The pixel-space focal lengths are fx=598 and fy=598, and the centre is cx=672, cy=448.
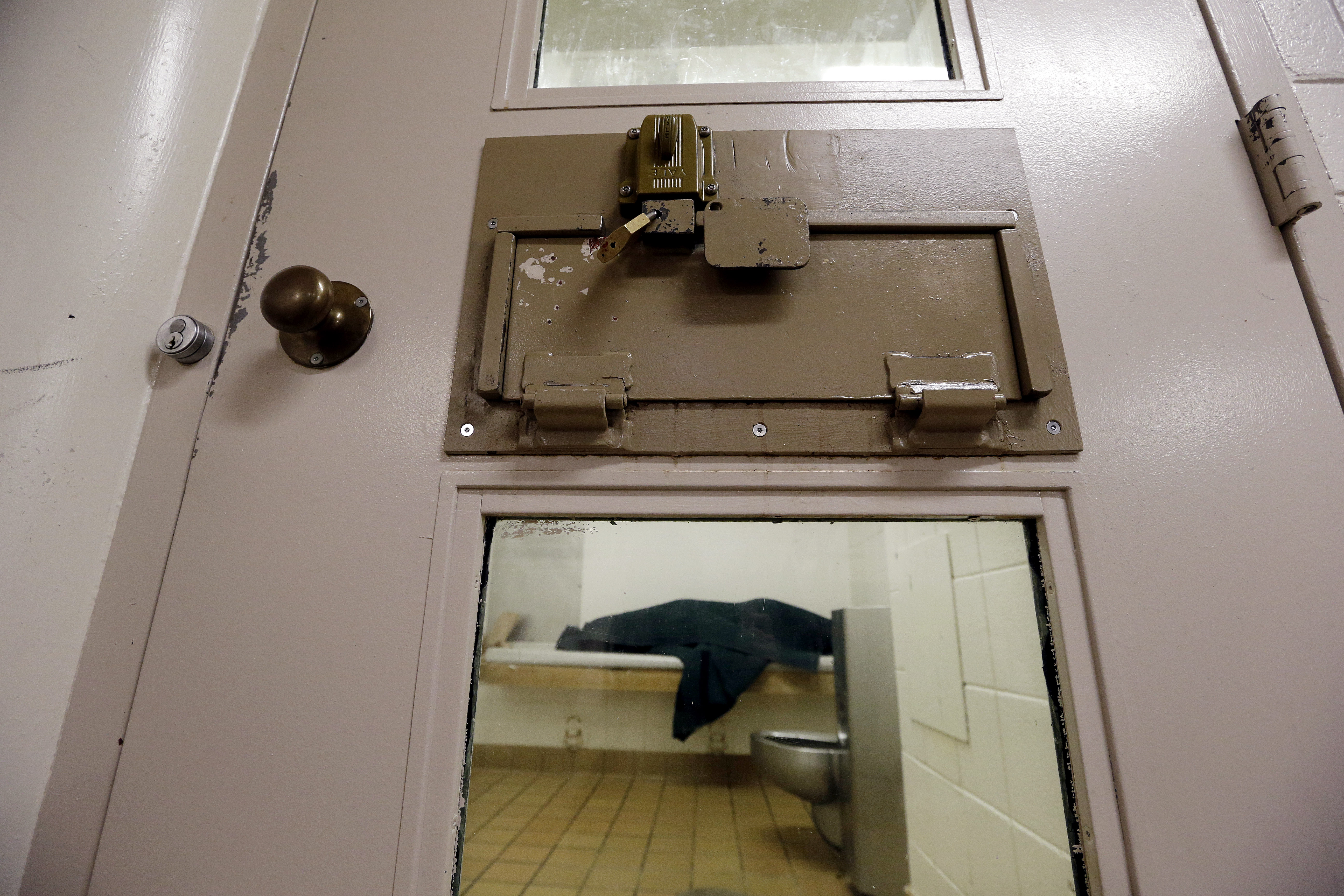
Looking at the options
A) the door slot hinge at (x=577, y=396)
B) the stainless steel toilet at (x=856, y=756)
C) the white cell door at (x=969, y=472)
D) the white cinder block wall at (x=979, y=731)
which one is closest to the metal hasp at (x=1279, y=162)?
the white cell door at (x=969, y=472)

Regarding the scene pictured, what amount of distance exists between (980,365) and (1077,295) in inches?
7.3

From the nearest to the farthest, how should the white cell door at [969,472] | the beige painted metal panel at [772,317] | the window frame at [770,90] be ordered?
the white cell door at [969,472], the beige painted metal panel at [772,317], the window frame at [770,90]

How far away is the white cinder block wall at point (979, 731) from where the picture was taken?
64 centimetres

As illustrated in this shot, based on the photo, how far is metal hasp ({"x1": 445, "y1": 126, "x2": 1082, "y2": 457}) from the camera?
70 centimetres

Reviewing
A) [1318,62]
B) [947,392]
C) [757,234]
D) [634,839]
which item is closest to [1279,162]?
[1318,62]

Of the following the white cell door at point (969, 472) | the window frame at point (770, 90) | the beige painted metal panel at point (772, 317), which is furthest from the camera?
the window frame at point (770, 90)

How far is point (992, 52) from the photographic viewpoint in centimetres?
88

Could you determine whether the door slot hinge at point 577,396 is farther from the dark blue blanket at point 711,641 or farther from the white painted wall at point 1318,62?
the white painted wall at point 1318,62

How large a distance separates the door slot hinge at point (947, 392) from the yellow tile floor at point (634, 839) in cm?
45

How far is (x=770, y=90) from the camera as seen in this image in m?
0.86

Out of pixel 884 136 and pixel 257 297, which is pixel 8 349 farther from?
pixel 884 136

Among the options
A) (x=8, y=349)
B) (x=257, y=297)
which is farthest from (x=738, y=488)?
(x=8, y=349)

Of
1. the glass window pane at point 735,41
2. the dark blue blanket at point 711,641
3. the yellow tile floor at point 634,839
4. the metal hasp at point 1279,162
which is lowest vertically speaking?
the yellow tile floor at point 634,839

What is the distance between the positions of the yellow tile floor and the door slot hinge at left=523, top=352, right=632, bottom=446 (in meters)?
0.39
